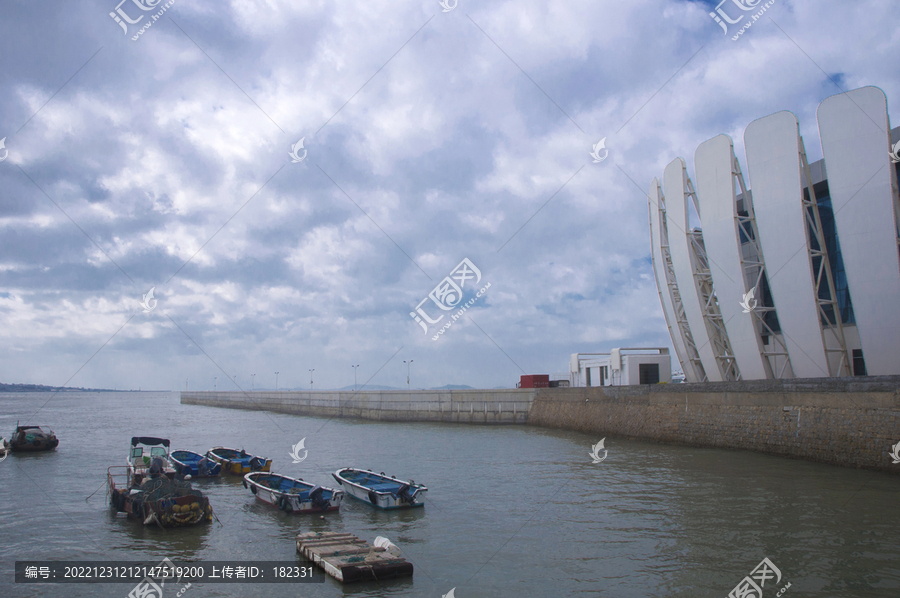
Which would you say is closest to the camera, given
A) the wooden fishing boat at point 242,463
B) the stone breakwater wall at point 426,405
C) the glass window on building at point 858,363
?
the wooden fishing boat at point 242,463

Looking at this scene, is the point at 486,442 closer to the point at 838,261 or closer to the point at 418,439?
the point at 418,439

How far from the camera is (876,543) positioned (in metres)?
15.3

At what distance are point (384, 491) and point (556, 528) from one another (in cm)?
708

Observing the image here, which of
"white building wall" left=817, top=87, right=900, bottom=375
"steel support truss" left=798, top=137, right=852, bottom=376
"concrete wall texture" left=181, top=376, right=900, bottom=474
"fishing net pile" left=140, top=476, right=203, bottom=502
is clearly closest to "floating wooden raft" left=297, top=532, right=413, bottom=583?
"fishing net pile" left=140, top=476, right=203, bottom=502

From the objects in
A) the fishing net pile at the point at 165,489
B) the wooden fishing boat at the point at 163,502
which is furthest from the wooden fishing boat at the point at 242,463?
the fishing net pile at the point at 165,489

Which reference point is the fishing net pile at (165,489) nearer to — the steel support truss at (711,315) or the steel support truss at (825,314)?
the steel support truss at (825,314)

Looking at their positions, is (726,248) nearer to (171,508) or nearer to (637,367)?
(637,367)

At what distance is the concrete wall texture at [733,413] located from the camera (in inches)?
967

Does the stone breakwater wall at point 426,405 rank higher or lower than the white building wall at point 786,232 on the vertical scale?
lower

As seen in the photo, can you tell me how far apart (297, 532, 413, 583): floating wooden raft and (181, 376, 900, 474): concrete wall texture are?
875 inches

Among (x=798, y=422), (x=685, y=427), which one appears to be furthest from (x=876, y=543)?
(x=685, y=427)

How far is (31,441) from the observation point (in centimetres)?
4016

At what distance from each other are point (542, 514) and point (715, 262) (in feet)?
89.0

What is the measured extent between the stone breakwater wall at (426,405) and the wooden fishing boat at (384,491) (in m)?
38.7
